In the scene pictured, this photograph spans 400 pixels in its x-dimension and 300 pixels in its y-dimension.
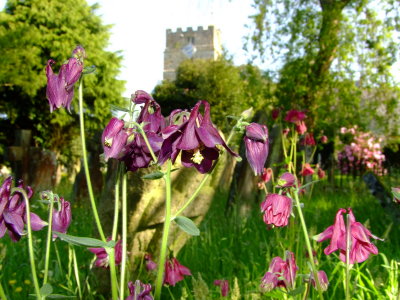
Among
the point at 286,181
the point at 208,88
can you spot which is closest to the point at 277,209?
the point at 286,181

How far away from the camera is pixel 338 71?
35.4 ft

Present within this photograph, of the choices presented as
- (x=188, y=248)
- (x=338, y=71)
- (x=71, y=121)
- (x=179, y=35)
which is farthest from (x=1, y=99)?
(x=179, y=35)

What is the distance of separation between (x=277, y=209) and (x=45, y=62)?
68.1 ft

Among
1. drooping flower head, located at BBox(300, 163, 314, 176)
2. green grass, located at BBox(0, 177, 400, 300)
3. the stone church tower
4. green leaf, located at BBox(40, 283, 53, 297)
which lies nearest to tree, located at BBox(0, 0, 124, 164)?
green grass, located at BBox(0, 177, 400, 300)

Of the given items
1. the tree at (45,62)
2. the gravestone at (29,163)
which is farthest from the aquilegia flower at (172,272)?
the tree at (45,62)

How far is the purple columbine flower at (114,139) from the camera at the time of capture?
1.04 metres

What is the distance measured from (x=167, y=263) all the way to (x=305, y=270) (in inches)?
26.7

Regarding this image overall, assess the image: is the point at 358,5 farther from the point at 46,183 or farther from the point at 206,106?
the point at 206,106

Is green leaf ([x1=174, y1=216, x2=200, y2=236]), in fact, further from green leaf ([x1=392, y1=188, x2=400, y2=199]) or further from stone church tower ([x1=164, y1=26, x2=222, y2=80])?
stone church tower ([x1=164, y1=26, x2=222, y2=80])

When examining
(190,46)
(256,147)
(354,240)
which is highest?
(190,46)

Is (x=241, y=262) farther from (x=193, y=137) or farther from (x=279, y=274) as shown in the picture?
(x=193, y=137)

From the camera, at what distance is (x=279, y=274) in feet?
4.74

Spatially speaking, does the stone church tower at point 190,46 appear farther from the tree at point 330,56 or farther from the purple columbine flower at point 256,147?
the purple columbine flower at point 256,147

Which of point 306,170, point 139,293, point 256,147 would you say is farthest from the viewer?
point 306,170
